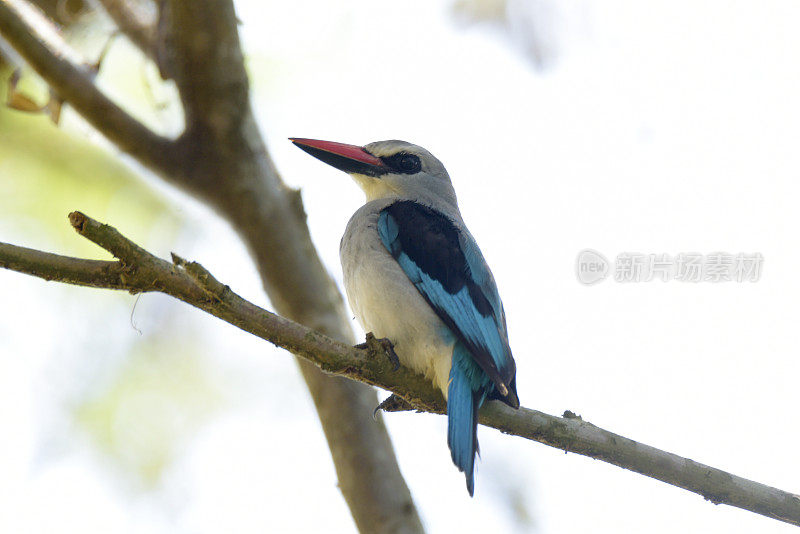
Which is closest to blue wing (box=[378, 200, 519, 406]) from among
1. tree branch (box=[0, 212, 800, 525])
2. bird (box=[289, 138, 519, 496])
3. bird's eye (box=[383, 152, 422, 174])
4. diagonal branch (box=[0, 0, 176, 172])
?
bird (box=[289, 138, 519, 496])

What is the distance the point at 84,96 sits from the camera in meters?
4.33

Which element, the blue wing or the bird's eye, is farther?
the bird's eye

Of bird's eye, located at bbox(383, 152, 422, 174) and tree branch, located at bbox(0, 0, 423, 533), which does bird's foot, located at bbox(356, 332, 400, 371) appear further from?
bird's eye, located at bbox(383, 152, 422, 174)

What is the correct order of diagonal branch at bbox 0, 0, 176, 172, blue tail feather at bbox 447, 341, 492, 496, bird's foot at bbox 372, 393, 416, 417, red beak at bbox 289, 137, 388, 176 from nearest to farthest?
1. blue tail feather at bbox 447, 341, 492, 496
2. bird's foot at bbox 372, 393, 416, 417
3. diagonal branch at bbox 0, 0, 176, 172
4. red beak at bbox 289, 137, 388, 176

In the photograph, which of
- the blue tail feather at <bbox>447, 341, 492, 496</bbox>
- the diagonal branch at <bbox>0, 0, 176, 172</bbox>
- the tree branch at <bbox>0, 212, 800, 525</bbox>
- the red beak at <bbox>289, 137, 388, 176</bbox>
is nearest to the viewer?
the tree branch at <bbox>0, 212, 800, 525</bbox>

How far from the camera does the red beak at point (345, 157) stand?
4754mm

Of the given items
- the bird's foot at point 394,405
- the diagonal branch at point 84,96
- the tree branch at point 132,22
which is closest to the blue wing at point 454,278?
the bird's foot at point 394,405

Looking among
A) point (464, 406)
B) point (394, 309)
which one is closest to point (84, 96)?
point (394, 309)

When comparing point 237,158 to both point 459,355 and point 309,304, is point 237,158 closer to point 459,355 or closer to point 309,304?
point 309,304

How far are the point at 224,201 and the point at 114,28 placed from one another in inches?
71.2

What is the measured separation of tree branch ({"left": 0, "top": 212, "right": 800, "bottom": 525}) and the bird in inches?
5.0

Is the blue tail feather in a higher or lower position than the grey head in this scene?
lower

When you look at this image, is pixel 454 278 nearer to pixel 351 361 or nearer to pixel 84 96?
pixel 351 361

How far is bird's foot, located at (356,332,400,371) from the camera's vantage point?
3.08m
